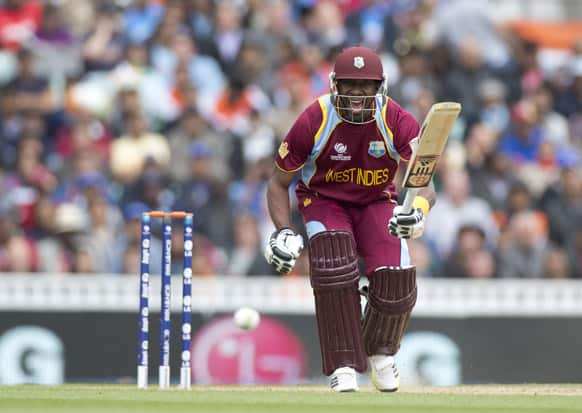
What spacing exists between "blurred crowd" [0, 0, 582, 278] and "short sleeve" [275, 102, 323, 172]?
3936 mm

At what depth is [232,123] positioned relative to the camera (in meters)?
15.1

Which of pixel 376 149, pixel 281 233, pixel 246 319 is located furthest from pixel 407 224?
pixel 246 319

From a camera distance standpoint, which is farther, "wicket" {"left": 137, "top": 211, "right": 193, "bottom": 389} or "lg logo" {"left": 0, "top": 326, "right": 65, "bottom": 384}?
"lg logo" {"left": 0, "top": 326, "right": 65, "bottom": 384}

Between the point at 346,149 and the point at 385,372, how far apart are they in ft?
4.37

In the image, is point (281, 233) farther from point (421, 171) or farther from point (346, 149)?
point (421, 171)

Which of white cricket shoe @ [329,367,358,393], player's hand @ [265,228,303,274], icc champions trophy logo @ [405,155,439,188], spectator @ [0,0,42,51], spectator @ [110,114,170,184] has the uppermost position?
spectator @ [0,0,42,51]

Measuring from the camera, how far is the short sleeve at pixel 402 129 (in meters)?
9.08

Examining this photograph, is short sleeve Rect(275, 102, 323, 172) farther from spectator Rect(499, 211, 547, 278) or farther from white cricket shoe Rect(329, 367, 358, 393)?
spectator Rect(499, 211, 547, 278)

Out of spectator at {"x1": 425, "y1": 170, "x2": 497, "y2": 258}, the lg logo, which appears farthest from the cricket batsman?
spectator at {"x1": 425, "y1": 170, "x2": 497, "y2": 258}

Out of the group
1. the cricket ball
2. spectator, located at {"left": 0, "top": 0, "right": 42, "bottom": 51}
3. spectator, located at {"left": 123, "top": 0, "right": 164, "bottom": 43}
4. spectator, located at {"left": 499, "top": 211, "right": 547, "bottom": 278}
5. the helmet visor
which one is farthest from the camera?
spectator, located at {"left": 123, "top": 0, "right": 164, "bottom": 43}

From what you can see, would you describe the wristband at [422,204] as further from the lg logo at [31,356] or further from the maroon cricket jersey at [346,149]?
the lg logo at [31,356]

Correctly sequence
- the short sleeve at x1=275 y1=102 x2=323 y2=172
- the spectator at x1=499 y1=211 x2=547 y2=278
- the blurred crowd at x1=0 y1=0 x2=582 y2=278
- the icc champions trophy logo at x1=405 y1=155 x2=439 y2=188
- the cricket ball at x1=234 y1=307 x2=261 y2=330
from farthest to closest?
the spectator at x1=499 y1=211 x2=547 y2=278
the blurred crowd at x1=0 y1=0 x2=582 y2=278
the cricket ball at x1=234 y1=307 x2=261 y2=330
the short sleeve at x1=275 y1=102 x2=323 y2=172
the icc champions trophy logo at x1=405 y1=155 x2=439 y2=188

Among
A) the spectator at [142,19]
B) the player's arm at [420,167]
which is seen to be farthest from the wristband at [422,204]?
the spectator at [142,19]

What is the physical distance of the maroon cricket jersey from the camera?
29.7ft
